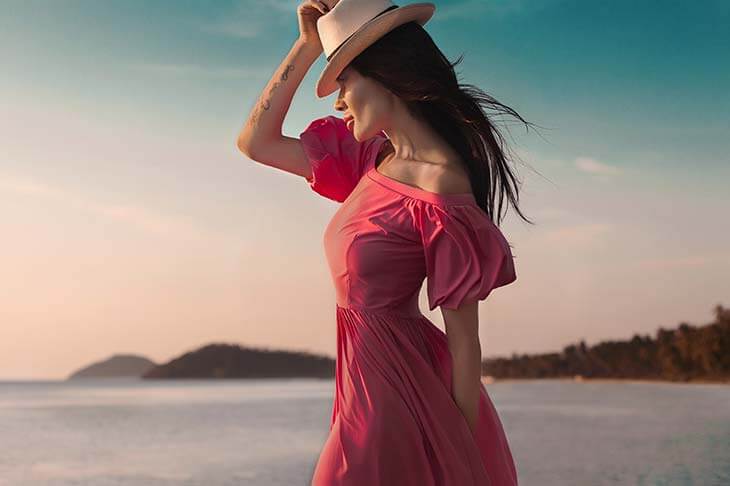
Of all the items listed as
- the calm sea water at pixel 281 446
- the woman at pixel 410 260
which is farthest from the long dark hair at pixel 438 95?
the calm sea water at pixel 281 446

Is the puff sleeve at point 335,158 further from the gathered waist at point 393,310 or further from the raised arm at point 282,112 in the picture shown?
the gathered waist at point 393,310

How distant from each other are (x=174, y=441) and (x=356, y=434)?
1905 centimetres

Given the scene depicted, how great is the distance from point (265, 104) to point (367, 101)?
0.34 meters

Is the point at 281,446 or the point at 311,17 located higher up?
the point at 311,17

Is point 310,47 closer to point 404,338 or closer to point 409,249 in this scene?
point 409,249

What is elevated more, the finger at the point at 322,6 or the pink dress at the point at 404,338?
the finger at the point at 322,6

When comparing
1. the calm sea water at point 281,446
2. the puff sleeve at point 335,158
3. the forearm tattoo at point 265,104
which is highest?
the forearm tattoo at point 265,104

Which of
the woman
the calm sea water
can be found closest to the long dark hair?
the woman

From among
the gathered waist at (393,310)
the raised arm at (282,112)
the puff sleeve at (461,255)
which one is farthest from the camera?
the raised arm at (282,112)

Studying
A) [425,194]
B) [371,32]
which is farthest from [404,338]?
[371,32]

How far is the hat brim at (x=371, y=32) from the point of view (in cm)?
224

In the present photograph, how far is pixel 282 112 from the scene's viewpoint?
8.41ft

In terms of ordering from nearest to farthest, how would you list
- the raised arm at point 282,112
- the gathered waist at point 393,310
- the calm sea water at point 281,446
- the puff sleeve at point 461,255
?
the puff sleeve at point 461,255, the gathered waist at point 393,310, the raised arm at point 282,112, the calm sea water at point 281,446

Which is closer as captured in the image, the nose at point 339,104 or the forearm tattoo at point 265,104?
the nose at point 339,104
